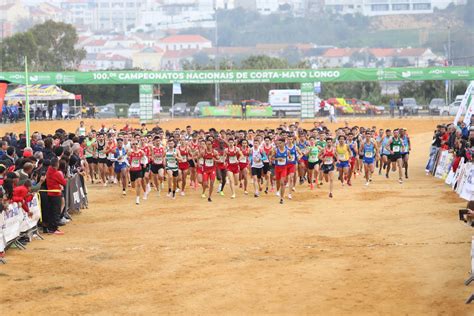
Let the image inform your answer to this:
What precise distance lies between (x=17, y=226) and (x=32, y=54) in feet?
294

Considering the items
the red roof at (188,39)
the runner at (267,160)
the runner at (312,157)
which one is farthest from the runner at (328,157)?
the red roof at (188,39)

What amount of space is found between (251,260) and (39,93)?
4534cm

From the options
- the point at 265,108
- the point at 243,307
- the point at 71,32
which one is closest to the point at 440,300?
the point at 243,307

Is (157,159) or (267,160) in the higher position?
(157,159)

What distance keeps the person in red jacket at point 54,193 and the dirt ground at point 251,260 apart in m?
0.47

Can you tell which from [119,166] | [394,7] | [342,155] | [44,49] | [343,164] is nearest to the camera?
[342,155]

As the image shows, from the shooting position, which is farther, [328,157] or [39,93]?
[39,93]

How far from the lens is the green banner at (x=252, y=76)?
182 feet

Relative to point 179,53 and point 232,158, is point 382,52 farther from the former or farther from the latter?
point 232,158

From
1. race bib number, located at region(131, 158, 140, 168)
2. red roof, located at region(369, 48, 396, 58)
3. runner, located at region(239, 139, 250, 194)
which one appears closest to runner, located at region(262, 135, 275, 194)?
runner, located at region(239, 139, 250, 194)

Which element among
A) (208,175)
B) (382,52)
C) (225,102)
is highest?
(382,52)

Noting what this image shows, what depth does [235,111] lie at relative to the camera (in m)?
60.8

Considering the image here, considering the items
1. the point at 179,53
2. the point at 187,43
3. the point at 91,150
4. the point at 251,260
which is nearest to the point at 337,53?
the point at 179,53

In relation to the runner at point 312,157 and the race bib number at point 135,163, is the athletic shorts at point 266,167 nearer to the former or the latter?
the runner at point 312,157
